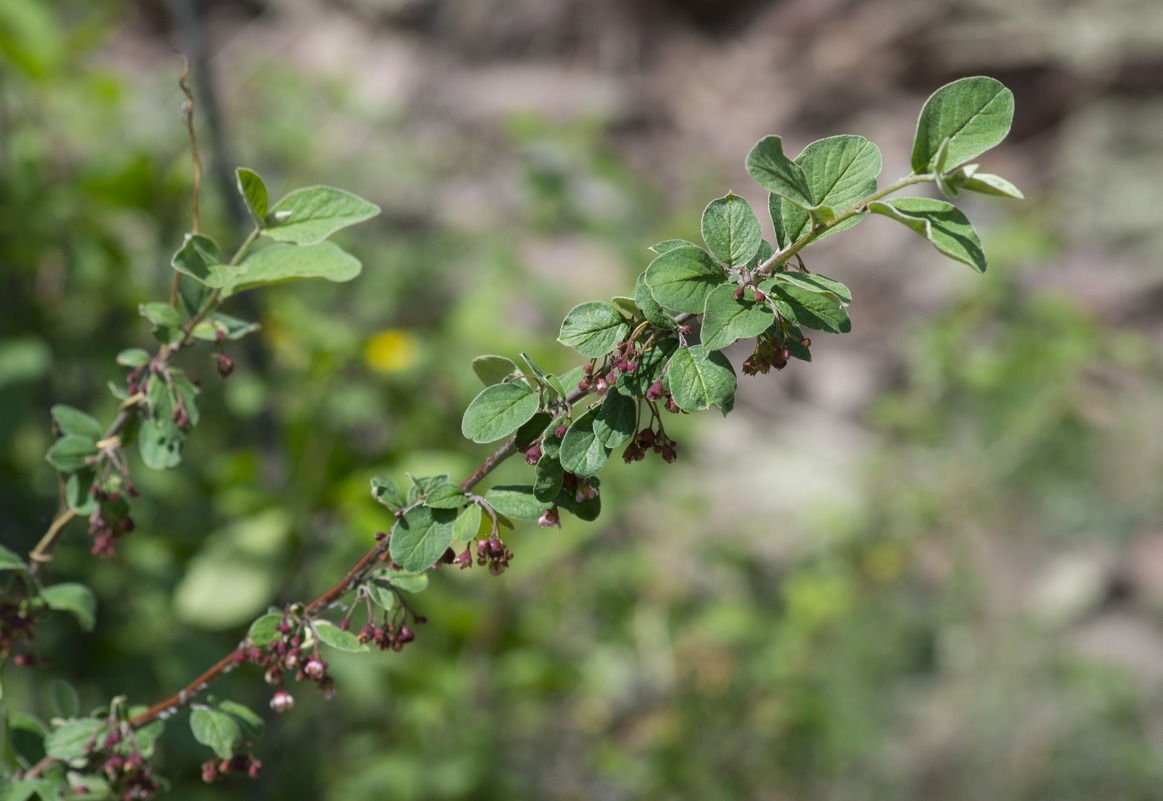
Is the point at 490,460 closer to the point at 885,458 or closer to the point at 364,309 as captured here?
the point at 364,309

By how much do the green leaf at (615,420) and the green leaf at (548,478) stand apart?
5cm

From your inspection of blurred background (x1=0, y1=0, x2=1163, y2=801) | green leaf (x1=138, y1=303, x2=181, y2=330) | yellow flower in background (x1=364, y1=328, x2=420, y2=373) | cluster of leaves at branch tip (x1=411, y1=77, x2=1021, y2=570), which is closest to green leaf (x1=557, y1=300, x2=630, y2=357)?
cluster of leaves at branch tip (x1=411, y1=77, x2=1021, y2=570)

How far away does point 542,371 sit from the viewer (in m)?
0.69

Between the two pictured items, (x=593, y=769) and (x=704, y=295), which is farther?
(x=593, y=769)

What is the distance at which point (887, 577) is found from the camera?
258 cm

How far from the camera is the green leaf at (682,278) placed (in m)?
0.62

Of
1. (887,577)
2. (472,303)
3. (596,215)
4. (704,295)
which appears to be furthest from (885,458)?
(704,295)

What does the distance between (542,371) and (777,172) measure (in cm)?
21

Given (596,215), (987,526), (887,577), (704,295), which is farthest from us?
(987,526)

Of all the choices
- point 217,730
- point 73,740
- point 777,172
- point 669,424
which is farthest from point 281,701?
point 669,424

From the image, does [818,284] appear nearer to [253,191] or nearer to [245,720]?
[253,191]

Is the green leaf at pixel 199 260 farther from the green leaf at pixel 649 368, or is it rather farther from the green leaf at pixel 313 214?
the green leaf at pixel 649 368

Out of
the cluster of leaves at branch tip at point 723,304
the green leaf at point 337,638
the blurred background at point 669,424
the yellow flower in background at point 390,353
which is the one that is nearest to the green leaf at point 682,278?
the cluster of leaves at branch tip at point 723,304

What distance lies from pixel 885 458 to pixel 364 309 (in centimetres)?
164
